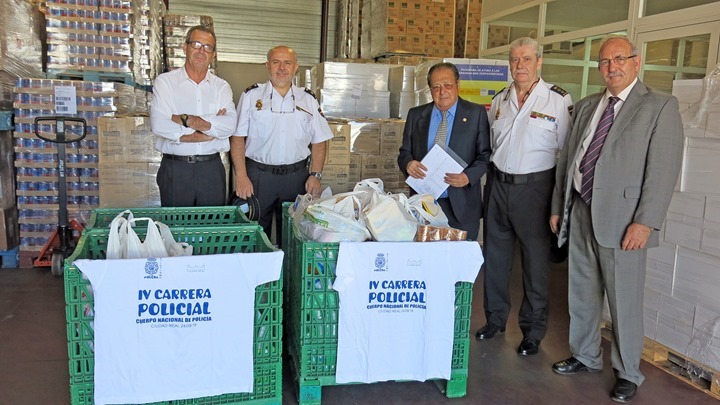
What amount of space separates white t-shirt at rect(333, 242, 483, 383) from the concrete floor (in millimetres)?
260

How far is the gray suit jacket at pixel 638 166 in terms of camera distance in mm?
2723

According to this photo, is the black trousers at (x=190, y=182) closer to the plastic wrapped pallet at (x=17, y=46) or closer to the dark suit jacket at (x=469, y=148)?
the dark suit jacket at (x=469, y=148)

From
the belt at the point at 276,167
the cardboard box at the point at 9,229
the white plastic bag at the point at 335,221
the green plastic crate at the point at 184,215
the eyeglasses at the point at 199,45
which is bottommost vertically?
the cardboard box at the point at 9,229

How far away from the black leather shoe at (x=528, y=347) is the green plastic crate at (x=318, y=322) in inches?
27.9

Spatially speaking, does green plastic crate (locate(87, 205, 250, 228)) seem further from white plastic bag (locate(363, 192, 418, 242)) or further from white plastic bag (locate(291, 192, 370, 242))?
white plastic bag (locate(363, 192, 418, 242))

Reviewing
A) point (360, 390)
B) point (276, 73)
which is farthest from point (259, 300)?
point (276, 73)

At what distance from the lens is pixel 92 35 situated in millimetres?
5406

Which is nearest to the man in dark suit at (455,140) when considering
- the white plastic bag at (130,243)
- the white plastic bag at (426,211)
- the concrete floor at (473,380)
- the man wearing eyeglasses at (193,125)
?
the white plastic bag at (426,211)

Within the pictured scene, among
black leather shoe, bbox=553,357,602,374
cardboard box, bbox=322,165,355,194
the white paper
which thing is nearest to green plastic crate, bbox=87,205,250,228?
black leather shoe, bbox=553,357,602,374

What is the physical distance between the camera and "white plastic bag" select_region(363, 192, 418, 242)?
2.64 metres

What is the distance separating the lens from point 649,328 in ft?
11.6

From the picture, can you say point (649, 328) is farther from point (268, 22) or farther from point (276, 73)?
point (268, 22)

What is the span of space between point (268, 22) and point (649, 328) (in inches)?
406

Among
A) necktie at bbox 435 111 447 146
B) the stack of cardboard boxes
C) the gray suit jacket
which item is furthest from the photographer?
the stack of cardboard boxes
